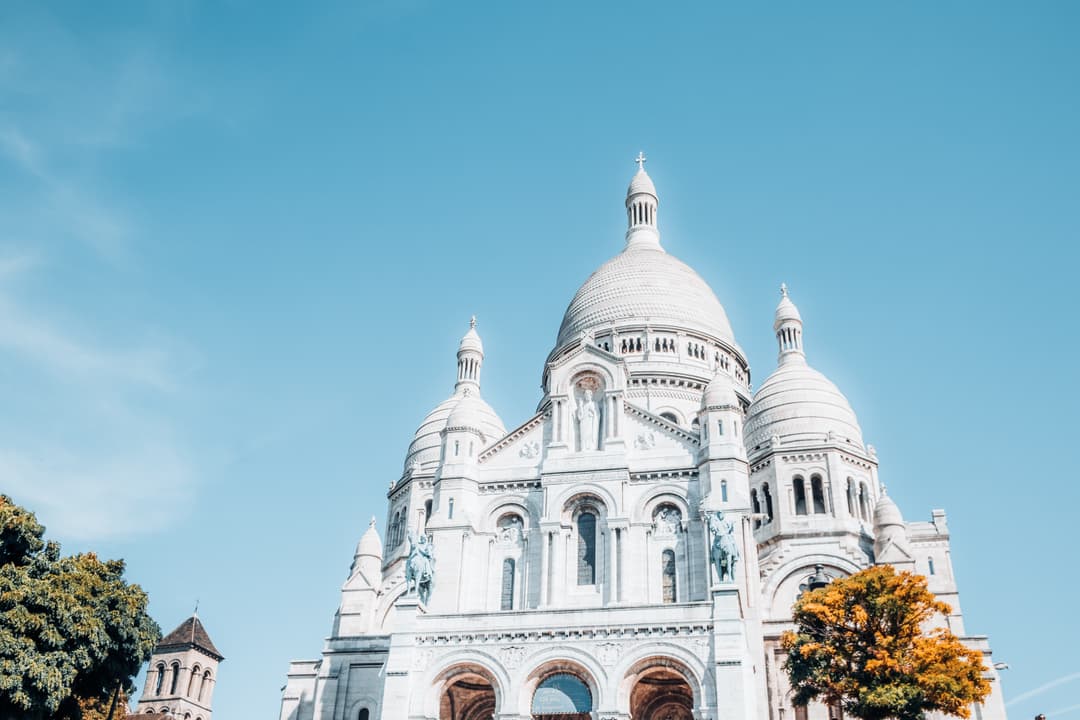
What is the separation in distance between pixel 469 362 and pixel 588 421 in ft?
61.4

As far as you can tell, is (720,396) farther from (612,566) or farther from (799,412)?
(799,412)

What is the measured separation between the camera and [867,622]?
107 feet

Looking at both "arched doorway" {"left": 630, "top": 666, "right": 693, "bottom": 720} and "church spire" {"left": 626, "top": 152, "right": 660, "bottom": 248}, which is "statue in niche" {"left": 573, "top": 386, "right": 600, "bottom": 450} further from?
"church spire" {"left": 626, "top": 152, "right": 660, "bottom": 248}

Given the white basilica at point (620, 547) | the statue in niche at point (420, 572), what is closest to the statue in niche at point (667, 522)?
the white basilica at point (620, 547)

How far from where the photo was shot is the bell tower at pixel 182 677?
2518 inches

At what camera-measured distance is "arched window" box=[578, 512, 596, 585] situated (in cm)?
4053

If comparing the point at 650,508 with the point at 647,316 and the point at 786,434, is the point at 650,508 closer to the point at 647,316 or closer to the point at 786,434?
the point at 786,434

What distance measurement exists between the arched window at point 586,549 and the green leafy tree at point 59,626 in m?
15.7

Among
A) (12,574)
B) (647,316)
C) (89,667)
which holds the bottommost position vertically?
(89,667)

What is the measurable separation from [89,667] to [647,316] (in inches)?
1360

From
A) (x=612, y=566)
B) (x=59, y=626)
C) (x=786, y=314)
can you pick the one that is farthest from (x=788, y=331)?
(x=59, y=626)

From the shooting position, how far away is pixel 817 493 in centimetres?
4956

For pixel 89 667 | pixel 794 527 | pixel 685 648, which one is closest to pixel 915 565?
pixel 794 527

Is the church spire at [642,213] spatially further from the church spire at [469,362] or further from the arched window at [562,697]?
the arched window at [562,697]
